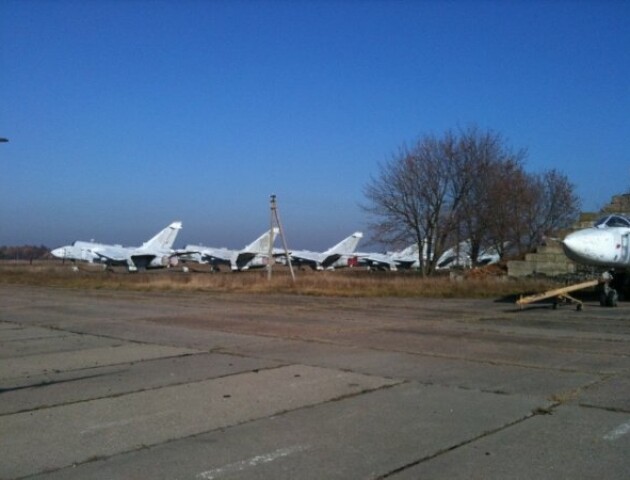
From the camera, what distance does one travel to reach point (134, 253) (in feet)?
254

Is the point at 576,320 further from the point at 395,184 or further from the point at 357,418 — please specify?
the point at 395,184

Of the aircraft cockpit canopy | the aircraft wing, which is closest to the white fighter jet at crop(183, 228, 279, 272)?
the aircraft wing

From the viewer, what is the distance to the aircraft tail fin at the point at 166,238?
3329 inches

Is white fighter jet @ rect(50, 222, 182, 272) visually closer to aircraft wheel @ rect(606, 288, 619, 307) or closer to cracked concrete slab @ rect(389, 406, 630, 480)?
aircraft wheel @ rect(606, 288, 619, 307)

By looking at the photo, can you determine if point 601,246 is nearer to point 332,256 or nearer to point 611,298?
point 611,298

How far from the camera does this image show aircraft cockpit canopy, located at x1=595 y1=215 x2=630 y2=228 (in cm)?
1930

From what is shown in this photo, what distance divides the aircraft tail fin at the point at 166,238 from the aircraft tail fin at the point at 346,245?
22678 mm

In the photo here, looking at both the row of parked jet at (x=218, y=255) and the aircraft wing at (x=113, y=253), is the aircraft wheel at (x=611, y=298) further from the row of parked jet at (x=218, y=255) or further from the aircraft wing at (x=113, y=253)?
the aircraft wing at (x=113, y=253)

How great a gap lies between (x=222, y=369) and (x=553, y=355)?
203 inches

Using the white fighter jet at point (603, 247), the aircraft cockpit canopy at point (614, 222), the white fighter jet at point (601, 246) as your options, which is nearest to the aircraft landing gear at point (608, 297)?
the white fighter jet at point (603, 247)

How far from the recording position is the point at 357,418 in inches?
247

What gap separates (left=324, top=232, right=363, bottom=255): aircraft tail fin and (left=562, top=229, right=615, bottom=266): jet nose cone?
7751 centimetres

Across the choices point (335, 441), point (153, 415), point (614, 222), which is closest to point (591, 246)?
point (614, 222)

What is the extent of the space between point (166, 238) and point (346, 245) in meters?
27.4
